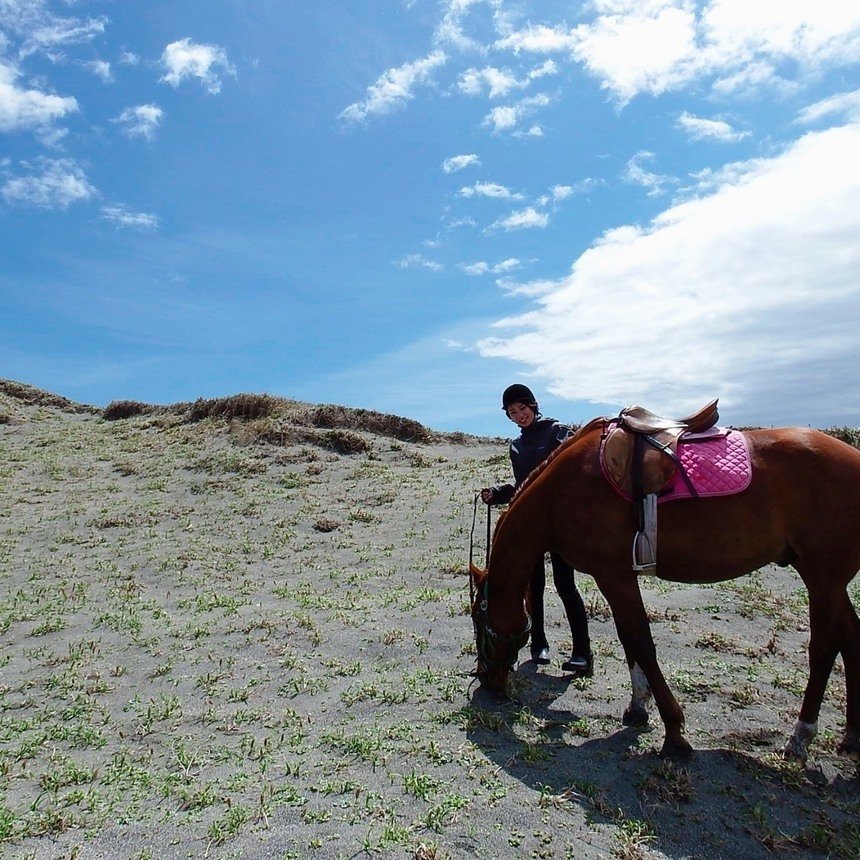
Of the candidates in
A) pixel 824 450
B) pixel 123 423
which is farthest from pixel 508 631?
pixel 123 423

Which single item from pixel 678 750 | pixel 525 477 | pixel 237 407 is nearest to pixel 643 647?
pixel 678 750

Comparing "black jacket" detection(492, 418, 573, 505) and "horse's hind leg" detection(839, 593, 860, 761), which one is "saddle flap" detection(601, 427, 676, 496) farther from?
"horse's hind leg" detection(839, 593, 860, 761)

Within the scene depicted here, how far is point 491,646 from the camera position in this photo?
458 centimetres

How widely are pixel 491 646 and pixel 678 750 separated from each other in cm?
129

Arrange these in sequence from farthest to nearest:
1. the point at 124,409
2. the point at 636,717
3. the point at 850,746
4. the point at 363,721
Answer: the point at 124,409 < the point at 363,721 < the point at 636,717 < the point at 850,746

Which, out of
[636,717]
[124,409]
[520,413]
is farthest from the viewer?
[124,409]

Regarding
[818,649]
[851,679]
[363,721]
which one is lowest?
[363,721]

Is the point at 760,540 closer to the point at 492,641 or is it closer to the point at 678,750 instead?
the point at 678,750

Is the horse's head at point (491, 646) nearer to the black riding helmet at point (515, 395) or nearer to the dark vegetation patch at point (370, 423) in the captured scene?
the black riding helmet at point (515, 395)

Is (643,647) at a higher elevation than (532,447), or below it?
below

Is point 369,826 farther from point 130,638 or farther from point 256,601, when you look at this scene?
point 256,601

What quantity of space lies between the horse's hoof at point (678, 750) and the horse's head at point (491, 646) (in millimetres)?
1077

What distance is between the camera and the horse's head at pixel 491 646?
455 centimetres

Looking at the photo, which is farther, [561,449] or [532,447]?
[532,447]
